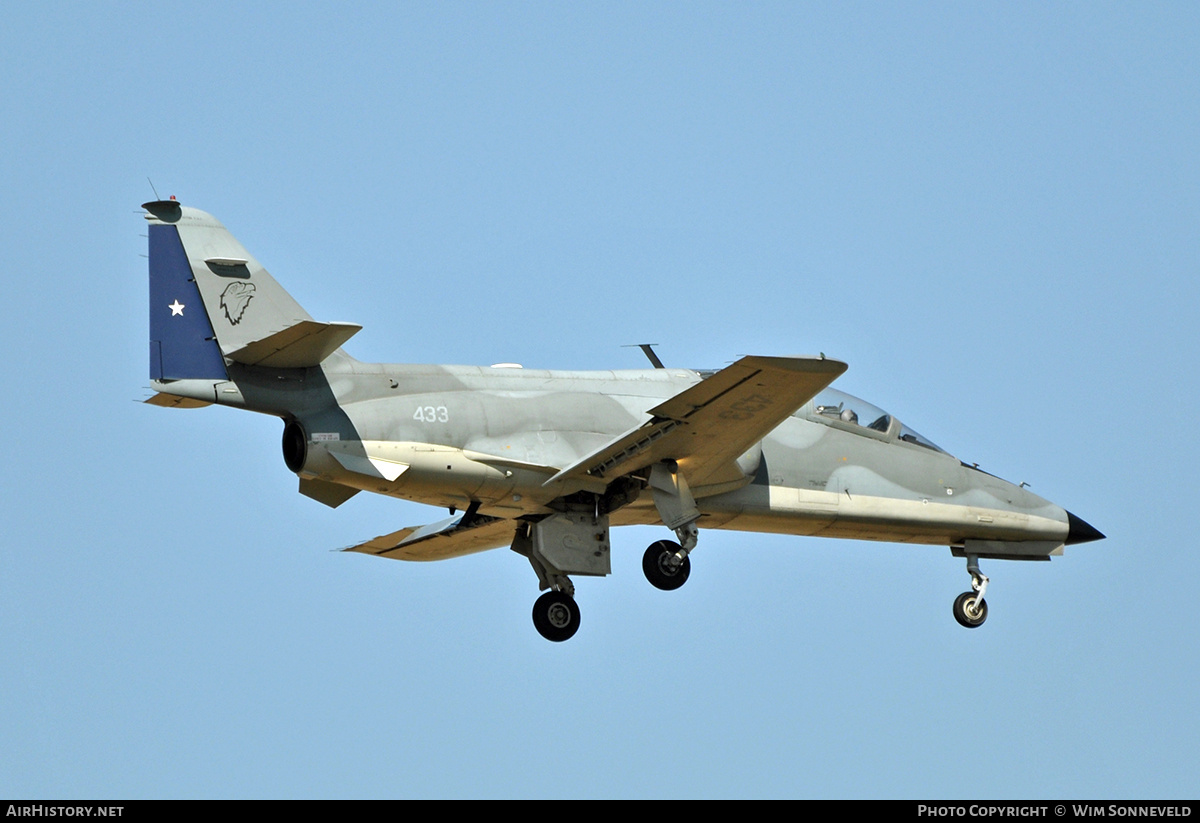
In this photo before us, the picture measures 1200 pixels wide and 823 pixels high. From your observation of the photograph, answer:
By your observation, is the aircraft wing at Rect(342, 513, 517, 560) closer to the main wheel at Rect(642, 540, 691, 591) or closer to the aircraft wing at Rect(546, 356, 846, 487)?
the main wheel at Rect(642, 540, 691, 591)

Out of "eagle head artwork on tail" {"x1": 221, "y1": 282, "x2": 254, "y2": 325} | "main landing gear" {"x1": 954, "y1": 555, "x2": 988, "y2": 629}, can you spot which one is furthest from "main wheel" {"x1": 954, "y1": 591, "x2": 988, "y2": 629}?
"eagle head artwork on tail" {"x1": 221, "y1": 282, "x2": 254, "y2": 325}

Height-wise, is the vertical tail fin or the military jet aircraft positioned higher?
the vertical tail fin

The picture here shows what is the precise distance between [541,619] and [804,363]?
6153mm

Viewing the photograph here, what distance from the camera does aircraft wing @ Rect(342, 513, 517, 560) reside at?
27.0 metres

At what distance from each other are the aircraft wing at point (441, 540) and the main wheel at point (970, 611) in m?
7.46

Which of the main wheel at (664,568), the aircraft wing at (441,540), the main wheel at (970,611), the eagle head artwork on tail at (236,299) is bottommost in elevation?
the main wheel at (970,611)

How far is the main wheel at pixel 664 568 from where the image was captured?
2556 centimetres

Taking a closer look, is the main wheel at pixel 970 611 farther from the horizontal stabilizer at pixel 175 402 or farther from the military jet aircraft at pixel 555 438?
the horizontal stabilizer at pixel 175 402

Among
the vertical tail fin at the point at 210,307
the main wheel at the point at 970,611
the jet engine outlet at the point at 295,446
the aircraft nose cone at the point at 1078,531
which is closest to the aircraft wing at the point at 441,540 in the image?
the jet engine outlet at the point at 295,446

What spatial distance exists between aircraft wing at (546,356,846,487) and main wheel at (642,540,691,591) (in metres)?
1.23

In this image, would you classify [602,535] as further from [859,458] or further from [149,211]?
[149,211]

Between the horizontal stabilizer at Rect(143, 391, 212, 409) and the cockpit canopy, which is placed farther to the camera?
the cockpit canopy
